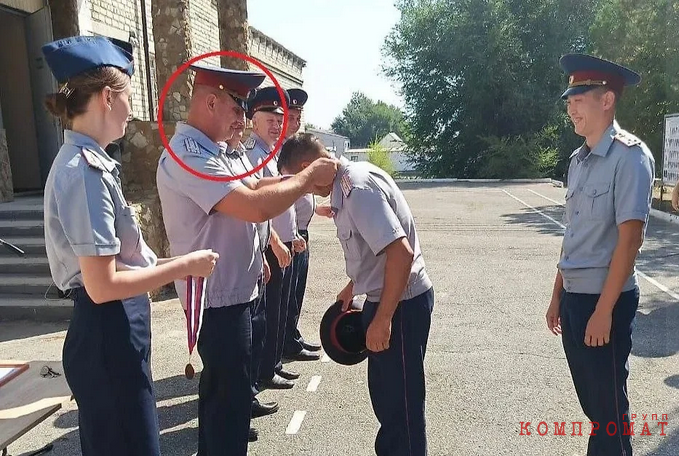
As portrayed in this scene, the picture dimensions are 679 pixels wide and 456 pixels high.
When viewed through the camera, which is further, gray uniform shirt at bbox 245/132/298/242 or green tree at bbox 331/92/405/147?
green tree at bbox 331/92/405/147

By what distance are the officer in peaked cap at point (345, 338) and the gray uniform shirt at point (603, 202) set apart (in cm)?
102

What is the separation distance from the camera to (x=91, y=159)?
5.78ft

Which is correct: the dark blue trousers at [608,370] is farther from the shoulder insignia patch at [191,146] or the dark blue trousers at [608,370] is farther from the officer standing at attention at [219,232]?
the shoulder insignia patch at [191,146]

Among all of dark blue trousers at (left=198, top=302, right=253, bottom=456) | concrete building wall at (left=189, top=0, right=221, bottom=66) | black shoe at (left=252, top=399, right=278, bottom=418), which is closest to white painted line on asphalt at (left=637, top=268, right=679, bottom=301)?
black shoe at (left=252, top=399, right=278, bottom=418)

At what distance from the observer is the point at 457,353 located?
4688mm

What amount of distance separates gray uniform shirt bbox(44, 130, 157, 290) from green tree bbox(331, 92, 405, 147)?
92.0m

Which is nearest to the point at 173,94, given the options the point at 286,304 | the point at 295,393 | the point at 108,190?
the point at 286,304

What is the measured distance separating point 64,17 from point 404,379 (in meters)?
9.16

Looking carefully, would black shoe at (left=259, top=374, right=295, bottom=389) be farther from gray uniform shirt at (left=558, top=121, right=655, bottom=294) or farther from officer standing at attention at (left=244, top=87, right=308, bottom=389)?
gray uniform shirt at (left=558, top=121, right=655, bottom=294)

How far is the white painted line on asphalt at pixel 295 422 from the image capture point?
346 centimetres

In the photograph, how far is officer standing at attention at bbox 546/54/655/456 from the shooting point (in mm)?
2307

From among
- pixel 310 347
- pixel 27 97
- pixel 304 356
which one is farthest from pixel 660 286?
pixel 27 97

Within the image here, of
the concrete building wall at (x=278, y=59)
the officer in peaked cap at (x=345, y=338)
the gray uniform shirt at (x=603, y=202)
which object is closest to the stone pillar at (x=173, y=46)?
the officer in peaked cap at (x=345, y=338)

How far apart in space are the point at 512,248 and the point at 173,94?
19.4 ft
